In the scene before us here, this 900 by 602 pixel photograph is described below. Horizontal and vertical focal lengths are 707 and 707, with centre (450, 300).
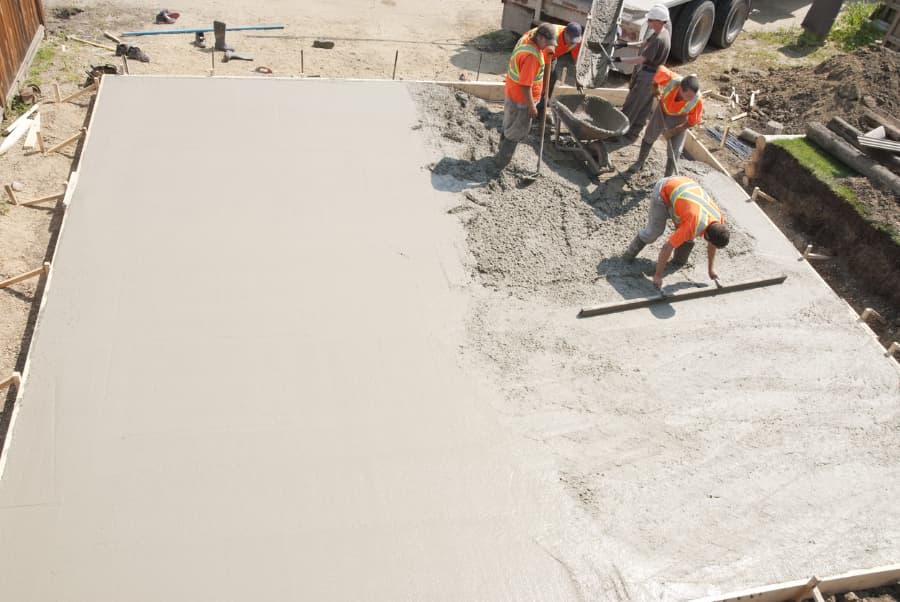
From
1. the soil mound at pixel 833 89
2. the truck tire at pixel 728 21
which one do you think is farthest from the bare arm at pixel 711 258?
the truck tire at pixel 728 21

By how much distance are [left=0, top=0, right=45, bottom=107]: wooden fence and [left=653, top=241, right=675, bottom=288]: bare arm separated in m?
6.41

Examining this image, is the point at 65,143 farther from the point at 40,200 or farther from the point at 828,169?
the point at 828,169

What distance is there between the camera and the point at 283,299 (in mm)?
4773

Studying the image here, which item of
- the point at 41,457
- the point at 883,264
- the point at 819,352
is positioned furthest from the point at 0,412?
the point at 883,264

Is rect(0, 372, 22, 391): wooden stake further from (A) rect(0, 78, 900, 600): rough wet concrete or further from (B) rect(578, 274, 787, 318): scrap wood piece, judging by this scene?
(B) rect(578, 274, 787, 318): scrap wood piece

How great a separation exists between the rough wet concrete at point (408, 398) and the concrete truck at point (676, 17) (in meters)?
3.16

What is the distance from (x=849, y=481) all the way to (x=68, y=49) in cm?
909

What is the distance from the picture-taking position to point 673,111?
6.08 meters

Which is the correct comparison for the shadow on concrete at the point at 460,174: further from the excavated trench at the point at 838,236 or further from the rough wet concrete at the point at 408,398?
the excavated trench at the point at 838,236

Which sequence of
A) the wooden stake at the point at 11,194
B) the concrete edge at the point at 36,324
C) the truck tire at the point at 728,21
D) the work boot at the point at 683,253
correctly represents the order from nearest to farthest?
1. the concrete edge at the point at 36,324
2. the work boot at the point at 683,253
3. the wooden stake at the point at 11,194
4. the truck tire at the point at 728,21

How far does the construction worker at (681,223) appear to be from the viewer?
16.2 feet

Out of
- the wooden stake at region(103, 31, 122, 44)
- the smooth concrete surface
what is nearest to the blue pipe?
the wooden stake at region(103, 31, 122, 44)

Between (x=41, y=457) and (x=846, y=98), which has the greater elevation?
(x=846, y=98)

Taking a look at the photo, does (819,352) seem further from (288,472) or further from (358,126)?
(358,126)
